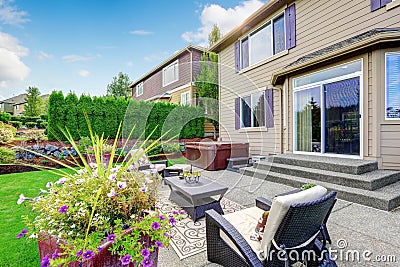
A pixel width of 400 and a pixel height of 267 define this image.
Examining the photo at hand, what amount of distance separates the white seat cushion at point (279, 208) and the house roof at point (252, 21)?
23.8ft

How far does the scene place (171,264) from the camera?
7.26ft

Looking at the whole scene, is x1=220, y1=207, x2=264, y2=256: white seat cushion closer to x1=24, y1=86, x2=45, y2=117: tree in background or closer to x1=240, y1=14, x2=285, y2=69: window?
x1=240, y1=14, x2=285, y2=69: window

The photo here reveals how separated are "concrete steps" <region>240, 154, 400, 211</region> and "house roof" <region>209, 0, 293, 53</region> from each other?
5.09 meters

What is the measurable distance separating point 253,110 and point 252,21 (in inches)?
130

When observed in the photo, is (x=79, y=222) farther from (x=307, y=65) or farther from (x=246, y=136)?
(x=246, y=136)

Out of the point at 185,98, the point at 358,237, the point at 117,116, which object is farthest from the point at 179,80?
the point at 358,237

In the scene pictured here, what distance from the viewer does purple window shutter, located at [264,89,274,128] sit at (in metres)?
7.39

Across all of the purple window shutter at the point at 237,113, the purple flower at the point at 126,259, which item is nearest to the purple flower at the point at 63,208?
the purple flower at the point at 126,259

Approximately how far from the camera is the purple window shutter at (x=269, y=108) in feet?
24.3

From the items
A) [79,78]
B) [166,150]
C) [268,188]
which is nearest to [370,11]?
[268,188]

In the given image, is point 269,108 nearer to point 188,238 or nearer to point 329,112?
point 329,112

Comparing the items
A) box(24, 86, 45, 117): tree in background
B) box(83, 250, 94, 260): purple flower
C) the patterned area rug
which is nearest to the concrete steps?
the patterned area rug

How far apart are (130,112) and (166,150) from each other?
2547 millimetres

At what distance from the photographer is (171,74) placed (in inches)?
501
